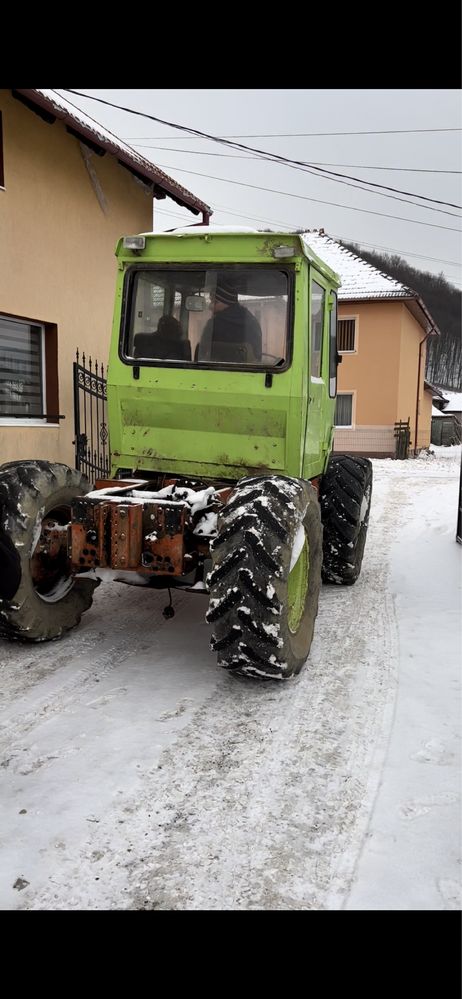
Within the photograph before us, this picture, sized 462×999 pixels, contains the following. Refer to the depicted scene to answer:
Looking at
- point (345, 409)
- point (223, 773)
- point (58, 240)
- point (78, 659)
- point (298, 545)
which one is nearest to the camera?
point (223, 773)

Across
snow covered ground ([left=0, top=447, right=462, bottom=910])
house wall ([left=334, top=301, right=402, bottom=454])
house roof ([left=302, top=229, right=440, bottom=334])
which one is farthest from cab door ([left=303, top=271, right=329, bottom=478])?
house wall ([left=334, top=301, right=402, bottom=454])

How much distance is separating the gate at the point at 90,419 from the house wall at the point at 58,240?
0.19m

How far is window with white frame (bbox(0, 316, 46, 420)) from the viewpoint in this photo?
7970mm

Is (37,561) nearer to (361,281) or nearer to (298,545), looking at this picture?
(298,545)

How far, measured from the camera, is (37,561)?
4.33 meters

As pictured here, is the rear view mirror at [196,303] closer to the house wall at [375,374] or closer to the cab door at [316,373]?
the cab door at [316,373]

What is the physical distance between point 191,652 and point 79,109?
7509mm

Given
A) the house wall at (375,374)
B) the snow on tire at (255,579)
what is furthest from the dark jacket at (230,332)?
the house wall at (375,374)

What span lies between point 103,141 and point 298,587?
21.8 ft

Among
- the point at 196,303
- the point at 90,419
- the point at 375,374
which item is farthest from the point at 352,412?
the point at 196,303

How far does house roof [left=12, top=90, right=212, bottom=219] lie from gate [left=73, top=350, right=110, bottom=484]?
2.56 meters

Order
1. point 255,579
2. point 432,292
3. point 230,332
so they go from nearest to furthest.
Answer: point 255,579, point 230,332, point 432,292

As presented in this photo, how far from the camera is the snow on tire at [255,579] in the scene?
11.8ft

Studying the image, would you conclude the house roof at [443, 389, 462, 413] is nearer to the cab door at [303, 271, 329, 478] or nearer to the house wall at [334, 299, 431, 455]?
the house wall at [334, 299, 431, 455]
